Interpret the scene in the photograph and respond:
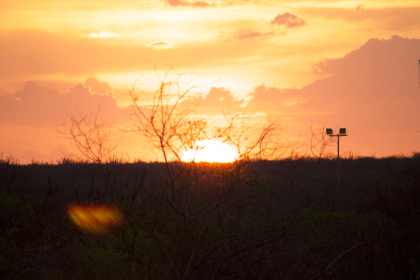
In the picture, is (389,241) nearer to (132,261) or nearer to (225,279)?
(225,279)

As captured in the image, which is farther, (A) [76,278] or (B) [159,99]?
(B) [159,99]

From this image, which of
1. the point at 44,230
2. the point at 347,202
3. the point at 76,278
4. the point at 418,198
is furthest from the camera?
the point at 347,202

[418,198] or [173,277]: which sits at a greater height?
[418,198]

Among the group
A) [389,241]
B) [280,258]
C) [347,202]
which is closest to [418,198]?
[389,241]

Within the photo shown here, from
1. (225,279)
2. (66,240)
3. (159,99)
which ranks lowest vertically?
(225,279)

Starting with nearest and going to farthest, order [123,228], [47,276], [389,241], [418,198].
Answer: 1. [47,276]
2. [123,228]
3. [389,241]
4. [418,198]

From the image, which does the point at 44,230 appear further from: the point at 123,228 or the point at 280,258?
the point at 280,258

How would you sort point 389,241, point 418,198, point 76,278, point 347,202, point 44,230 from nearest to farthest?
1. point 76,278
2. point 44,230
3. point 389,241
4. point 418,198
5. point 347,202

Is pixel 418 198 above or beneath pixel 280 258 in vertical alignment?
above

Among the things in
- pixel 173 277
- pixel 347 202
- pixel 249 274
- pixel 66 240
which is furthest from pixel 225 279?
pixel 347 202

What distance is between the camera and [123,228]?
9.02 meters

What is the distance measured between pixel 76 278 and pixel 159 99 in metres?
4.69

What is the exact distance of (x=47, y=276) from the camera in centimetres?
784

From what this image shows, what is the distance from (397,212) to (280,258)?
6326 millimetres
